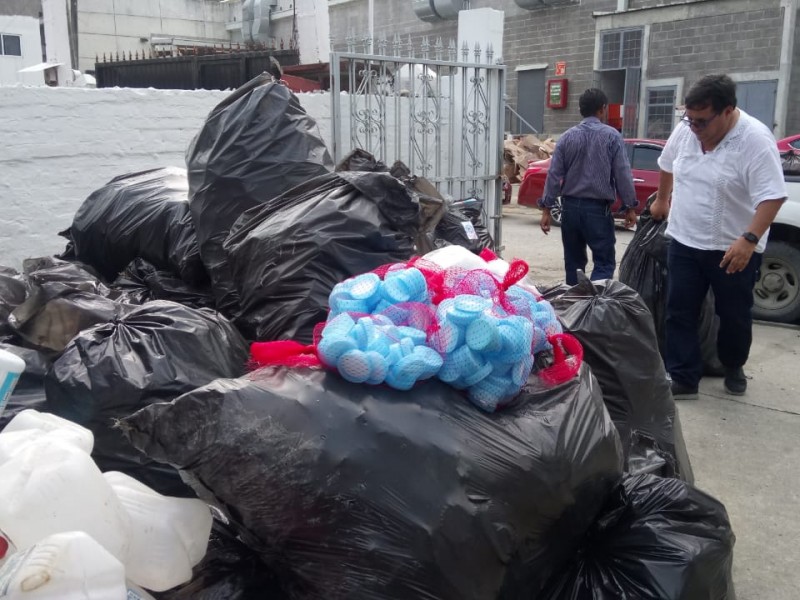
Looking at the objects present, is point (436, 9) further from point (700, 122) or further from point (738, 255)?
point (738, 255)

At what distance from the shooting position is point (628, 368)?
8.87ft

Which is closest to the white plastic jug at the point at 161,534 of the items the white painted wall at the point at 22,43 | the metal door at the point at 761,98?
the metal door at the point at 761,98

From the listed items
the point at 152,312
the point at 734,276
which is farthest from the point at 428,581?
the point at 734,276

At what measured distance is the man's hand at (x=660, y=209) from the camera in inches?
173

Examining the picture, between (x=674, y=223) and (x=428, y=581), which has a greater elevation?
(x=674, y=223)

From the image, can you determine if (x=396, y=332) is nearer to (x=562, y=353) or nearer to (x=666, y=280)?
(x=562, y=353)

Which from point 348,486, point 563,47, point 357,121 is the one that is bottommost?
point 348,486

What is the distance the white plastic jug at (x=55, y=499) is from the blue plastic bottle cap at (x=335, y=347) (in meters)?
0.52

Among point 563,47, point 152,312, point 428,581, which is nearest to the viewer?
point 428,581

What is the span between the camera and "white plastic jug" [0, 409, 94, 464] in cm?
157

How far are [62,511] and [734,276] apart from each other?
3.33 m

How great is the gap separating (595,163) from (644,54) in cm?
1622

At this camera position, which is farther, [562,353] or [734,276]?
[734,276]

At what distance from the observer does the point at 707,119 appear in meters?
3.64
